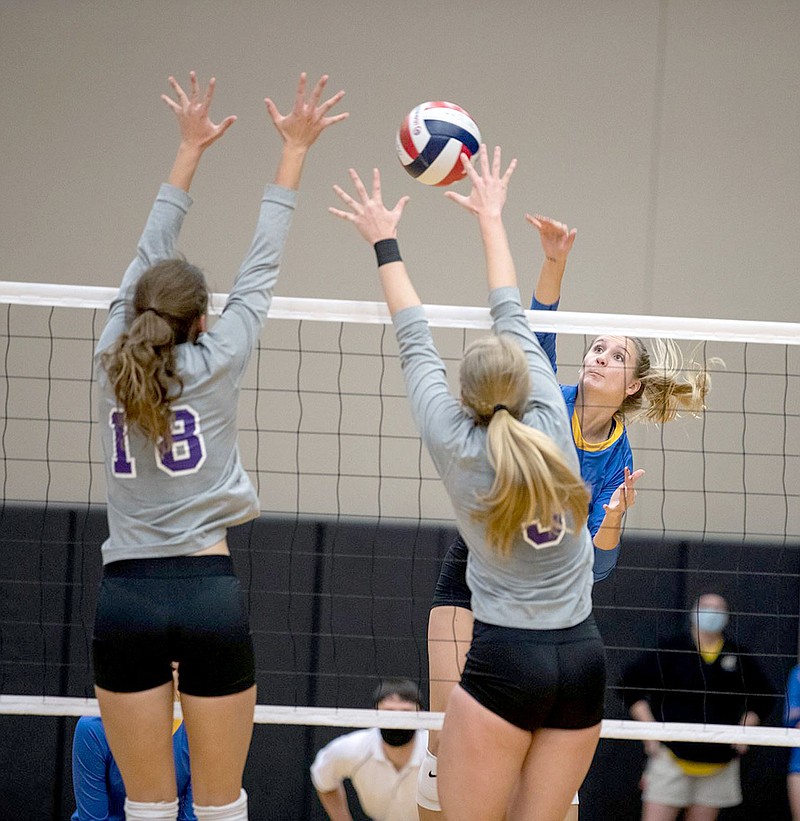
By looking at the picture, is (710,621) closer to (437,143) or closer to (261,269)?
(437,143)

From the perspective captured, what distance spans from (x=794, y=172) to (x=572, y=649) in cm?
543

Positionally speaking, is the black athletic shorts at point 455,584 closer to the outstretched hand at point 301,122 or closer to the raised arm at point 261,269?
the raised arm at point 261,269

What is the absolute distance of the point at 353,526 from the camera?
6.92 m

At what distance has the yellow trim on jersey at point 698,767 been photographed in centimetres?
620

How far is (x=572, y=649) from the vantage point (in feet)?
9.12

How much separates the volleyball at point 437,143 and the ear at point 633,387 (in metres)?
1.06

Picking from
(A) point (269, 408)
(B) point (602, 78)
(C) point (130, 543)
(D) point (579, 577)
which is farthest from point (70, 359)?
(D) point (579, 577)

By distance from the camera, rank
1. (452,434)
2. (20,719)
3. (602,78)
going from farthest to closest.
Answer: (602,78) → (20,719) → (452,434)

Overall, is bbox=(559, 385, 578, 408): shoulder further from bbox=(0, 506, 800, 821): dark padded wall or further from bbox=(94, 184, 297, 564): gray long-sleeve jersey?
bbox=(0, 506, 800, 821): dark padded wall

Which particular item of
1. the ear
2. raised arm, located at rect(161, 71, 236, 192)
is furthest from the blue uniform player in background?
raised arm, located at rect(161, 71, 236, 192)

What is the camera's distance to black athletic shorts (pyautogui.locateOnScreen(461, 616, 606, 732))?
272 centimetres

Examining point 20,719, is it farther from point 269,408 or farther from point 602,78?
point 602,78

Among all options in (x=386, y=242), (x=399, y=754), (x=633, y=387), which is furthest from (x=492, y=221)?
(x=399, y=754)

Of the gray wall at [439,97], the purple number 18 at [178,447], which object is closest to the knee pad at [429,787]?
the purple number 18 at [178,447]
